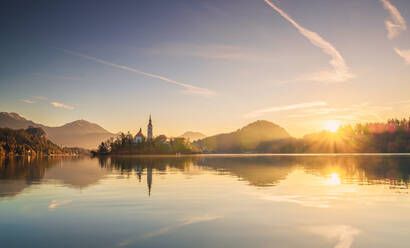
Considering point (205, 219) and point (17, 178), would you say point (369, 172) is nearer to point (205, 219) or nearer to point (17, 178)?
point (205, 219)

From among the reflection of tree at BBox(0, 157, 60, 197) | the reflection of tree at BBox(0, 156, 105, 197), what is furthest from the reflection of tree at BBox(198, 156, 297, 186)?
the reflection of tree at BBox(0, 157, 60, 197)

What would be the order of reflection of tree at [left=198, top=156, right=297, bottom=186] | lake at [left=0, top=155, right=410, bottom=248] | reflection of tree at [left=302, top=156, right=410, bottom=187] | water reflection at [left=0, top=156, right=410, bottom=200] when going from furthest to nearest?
reflection of tree at [left=302, top=156, right=410, bottom=187] < reflection of tree at [left=198, top=156, right=297, bottom=186] < water reflection at [left=0, top=156, right=410, bottom=200] < lake at [left=0, top=155, right=410, bottom=248]

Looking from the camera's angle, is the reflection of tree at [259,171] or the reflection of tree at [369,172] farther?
the reflection of tree at [369,172]

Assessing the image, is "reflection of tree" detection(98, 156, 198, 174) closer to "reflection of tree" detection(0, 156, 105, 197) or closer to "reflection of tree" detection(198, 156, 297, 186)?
"reflection of tree" detection(0, 156, 105, 197)

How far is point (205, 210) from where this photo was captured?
20.6m

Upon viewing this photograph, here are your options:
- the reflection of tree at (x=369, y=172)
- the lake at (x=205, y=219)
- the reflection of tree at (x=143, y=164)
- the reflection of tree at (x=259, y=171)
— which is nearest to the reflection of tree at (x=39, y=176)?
the lake at (x=205, y=219)

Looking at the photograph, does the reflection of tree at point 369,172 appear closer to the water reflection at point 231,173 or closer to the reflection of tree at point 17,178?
the water reflection at point 231,173

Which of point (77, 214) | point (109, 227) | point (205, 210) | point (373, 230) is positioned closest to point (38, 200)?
point (77, 214)

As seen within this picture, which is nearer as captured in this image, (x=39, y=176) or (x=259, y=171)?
(x=39, y=176)

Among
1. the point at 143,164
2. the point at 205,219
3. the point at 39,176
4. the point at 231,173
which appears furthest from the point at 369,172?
the point at 143,164

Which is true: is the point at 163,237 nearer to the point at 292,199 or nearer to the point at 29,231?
the point at 29,231

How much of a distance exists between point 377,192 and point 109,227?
25.5 metres

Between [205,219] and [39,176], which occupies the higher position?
[39,176]

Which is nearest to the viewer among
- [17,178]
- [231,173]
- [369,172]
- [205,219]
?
[205,219]
